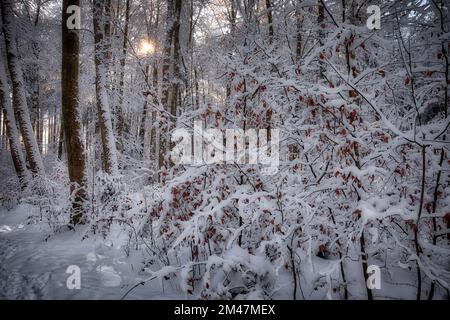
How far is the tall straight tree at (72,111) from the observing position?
18.6ft

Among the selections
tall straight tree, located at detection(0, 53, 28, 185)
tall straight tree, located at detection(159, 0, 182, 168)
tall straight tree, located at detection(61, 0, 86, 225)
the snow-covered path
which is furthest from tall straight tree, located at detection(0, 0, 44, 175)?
tall straight tree, located at detection(159, 0, 182, 168)

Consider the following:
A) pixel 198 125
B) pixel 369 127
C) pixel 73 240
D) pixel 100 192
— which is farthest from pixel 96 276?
pixel 369 127

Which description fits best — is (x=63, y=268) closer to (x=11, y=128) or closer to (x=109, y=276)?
(x=109, y=276)

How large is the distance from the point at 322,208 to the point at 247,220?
0.90 metres

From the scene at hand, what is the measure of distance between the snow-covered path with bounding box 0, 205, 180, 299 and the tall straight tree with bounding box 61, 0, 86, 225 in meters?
0.93

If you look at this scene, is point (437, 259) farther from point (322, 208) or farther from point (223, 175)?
point (223, 175)

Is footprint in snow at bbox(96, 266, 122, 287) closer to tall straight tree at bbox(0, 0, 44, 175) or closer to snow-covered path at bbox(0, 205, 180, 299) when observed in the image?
snow-covered path at bbox(0, 205, 180, 299)

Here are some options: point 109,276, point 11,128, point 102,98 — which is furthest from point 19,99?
point 109,276

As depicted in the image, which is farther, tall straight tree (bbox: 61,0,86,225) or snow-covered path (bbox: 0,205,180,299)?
tall straight tree (bbox: 61,0,86,225)

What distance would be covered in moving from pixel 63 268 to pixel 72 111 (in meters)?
3.43

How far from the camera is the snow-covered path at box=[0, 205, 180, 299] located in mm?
3025

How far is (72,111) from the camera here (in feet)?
18.7

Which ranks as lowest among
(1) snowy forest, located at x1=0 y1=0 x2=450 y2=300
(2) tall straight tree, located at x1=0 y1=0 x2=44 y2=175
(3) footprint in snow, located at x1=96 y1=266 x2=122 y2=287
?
(3) footprint in snow, located at x1=96 y1=266 x2=122 y2=287

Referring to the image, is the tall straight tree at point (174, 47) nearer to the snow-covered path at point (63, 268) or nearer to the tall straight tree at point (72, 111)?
the tall straight tree at point (72, 111)
